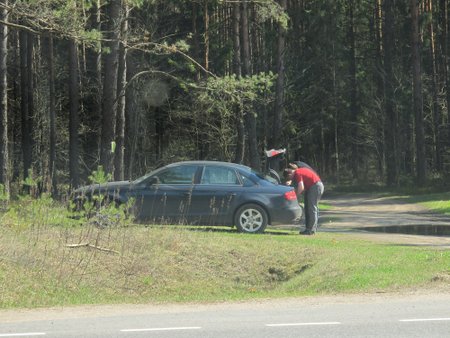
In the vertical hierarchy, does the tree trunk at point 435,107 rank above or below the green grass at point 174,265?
above

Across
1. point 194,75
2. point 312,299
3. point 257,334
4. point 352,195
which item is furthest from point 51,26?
point 352,195

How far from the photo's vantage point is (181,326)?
8977mm

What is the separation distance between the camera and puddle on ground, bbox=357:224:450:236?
800 inches

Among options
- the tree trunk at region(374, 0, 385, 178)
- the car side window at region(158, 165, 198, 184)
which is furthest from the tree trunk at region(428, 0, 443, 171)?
the car side window at region(158, 165, 198, 184)

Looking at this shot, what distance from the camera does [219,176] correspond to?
1777 cm

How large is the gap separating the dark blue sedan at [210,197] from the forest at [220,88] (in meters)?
2.38

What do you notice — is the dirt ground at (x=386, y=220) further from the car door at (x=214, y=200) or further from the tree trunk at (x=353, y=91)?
the tree trunk at (x=353, y=91)

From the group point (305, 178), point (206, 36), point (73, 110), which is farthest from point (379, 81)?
point (305, 178)

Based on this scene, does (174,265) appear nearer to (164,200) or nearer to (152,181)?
(164,200)

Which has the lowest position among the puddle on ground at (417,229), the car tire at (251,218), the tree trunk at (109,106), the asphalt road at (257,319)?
the asphalt road at (257,319)

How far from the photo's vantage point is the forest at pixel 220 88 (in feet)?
78.9

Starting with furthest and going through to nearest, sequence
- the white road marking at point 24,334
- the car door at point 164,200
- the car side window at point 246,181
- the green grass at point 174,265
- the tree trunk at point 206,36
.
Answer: the tree trunk at point 206,36
the car side window at point 246,181
the car door at point 164,200
the green grass at point 174,265
the white road marking at point 24,334

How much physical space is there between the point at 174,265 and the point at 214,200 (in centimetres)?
313

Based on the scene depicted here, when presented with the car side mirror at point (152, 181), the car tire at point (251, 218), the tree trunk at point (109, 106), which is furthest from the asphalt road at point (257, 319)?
the tree trunk at point (109, 106)
